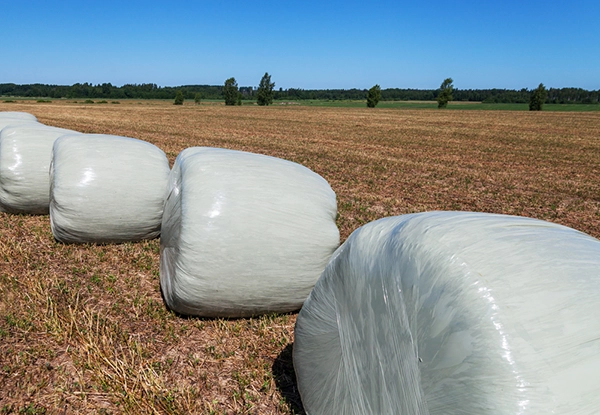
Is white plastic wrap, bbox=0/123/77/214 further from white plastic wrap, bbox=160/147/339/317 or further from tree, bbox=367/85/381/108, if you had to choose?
tree, bbox=367/85/381/108

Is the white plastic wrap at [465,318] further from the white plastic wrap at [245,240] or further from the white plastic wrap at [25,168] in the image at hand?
the white plastic wrap at [25,168]

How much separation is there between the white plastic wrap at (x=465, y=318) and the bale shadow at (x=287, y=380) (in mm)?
625

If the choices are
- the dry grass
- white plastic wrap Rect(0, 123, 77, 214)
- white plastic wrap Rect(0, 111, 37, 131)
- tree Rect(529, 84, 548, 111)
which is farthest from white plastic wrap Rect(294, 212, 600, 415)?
tree Rect(529, 84, 548, 111)

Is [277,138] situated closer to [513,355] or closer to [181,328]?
[181,328]

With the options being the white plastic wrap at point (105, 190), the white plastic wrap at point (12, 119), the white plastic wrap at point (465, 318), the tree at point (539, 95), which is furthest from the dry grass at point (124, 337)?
the tree at point (539, 95)

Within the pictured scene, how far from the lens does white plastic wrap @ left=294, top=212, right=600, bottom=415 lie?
1.26 metres

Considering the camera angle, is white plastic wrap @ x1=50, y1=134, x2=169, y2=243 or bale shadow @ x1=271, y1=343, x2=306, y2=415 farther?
white plastic wrap @ x1=50, y1=134, x2=169, y2=243

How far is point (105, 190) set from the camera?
15.4ft

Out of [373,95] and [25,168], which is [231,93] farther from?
[25,168]

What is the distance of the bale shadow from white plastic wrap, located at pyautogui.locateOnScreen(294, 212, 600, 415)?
2.05 ft

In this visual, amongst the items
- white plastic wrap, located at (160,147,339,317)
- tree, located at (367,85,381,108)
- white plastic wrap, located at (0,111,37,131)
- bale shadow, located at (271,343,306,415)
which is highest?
tree, located at (367,85,381,108)

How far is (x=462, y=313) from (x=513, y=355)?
0.20 m

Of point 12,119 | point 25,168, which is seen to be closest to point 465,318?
point 25,168

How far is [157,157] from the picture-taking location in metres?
5.03
